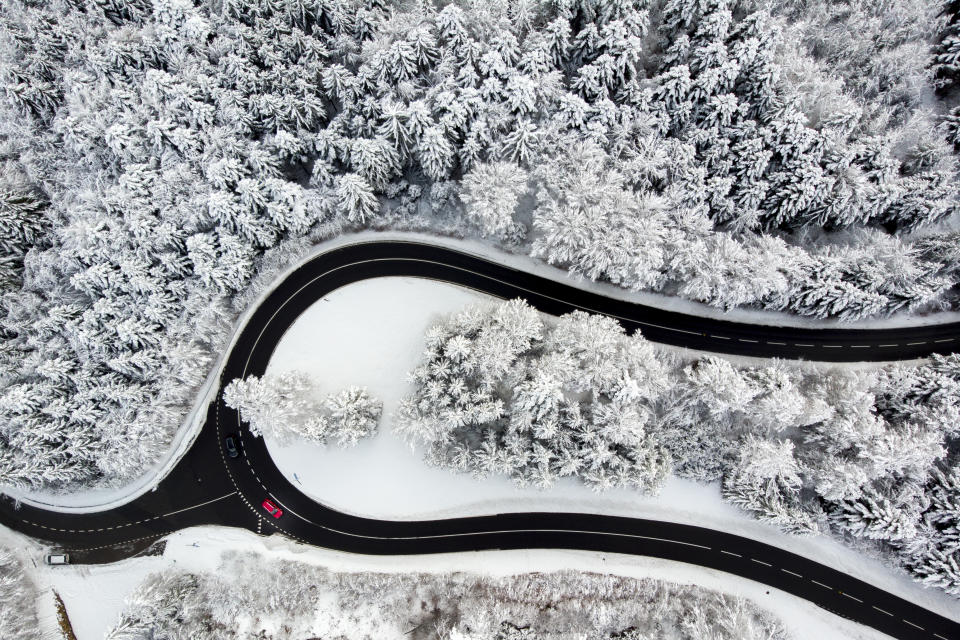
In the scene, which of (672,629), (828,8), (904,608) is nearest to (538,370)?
(672,629)

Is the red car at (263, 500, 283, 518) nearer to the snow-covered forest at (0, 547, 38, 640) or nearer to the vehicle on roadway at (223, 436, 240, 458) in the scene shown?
the vehicle on roadway at (223, 436, 240, 458)

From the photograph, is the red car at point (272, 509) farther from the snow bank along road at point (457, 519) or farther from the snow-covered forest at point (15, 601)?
the snow-covered forest at point (15, 601)

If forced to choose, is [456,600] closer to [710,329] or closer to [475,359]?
[475,359]

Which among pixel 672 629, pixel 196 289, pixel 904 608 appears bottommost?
pixel 672 629

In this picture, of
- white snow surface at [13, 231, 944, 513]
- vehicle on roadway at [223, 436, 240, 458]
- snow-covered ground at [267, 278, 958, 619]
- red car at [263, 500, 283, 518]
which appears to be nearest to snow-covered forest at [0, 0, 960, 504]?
white snow surface at [13, 231, 944, 513]

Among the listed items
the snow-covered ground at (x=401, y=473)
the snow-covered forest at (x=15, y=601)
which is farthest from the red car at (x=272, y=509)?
the snow-covered forest at (x=15, y=601)

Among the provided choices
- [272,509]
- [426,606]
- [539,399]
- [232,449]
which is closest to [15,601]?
[232,449]
